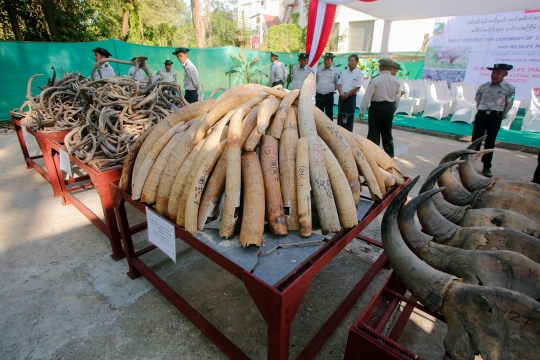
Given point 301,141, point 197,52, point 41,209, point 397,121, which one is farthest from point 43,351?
point 197,52

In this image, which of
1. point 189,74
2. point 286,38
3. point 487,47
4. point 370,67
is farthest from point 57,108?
point 286,38

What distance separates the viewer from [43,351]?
5.64 ft

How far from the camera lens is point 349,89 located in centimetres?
675

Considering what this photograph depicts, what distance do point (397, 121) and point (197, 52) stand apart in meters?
8.30

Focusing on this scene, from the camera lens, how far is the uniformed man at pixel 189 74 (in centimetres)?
674

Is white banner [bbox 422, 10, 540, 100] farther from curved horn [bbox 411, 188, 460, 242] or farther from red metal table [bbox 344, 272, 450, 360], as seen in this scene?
red metal table [bbox 344, 272, 450, 360]

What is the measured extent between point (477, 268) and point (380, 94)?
4737 millimetres

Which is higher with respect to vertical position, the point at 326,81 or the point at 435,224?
the point at 326,81

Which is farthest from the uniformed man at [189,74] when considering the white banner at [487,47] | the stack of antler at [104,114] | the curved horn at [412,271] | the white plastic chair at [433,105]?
the white banner at [487,47]

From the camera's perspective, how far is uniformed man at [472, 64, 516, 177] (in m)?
4.66

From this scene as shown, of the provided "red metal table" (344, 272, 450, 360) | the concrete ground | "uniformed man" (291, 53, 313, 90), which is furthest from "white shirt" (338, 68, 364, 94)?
"red metal table" (344, 272, 450, 360)

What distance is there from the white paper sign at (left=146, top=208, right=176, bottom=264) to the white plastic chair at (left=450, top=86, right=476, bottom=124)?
10153 millimetres

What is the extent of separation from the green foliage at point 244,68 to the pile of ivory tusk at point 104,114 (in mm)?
9227

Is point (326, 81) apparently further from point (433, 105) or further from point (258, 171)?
point (258, 171)
